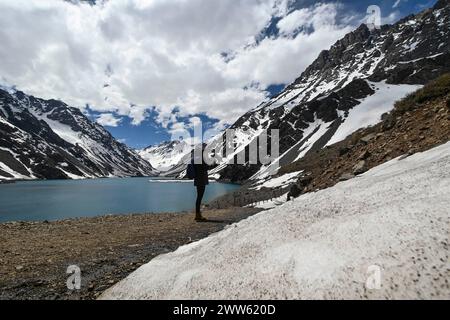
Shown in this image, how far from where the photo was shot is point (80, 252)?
33.1 ft

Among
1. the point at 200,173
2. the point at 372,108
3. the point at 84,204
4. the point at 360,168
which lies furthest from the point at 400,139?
the point at 372,108

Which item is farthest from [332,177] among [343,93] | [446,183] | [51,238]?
[343,93]

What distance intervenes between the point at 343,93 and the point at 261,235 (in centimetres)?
17319

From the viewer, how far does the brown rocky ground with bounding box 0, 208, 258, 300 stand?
278 inches

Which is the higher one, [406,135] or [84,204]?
[84,204]

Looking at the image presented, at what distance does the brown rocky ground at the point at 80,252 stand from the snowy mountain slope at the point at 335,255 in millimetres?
1258

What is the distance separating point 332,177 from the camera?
17.6 m

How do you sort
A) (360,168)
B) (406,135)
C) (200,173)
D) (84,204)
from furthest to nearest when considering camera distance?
(84,204) < (200,173) < (360,168) < (406,135)

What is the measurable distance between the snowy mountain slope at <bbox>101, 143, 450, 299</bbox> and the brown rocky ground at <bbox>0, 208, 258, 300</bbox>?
1258 millimetres

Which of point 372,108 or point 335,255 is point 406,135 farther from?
point 372,108

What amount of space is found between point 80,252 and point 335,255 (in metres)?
8.37

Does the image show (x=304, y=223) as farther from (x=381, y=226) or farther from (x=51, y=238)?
(x=51, y=238)

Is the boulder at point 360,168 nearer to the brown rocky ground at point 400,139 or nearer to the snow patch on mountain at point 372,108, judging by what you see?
the brown rocky ground at point 400,139

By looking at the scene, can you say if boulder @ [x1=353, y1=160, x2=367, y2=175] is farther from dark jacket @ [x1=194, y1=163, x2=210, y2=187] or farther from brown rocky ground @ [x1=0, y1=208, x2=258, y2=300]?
dark jacket @ [x1=194, y1=163, x2=210, y2=187]
